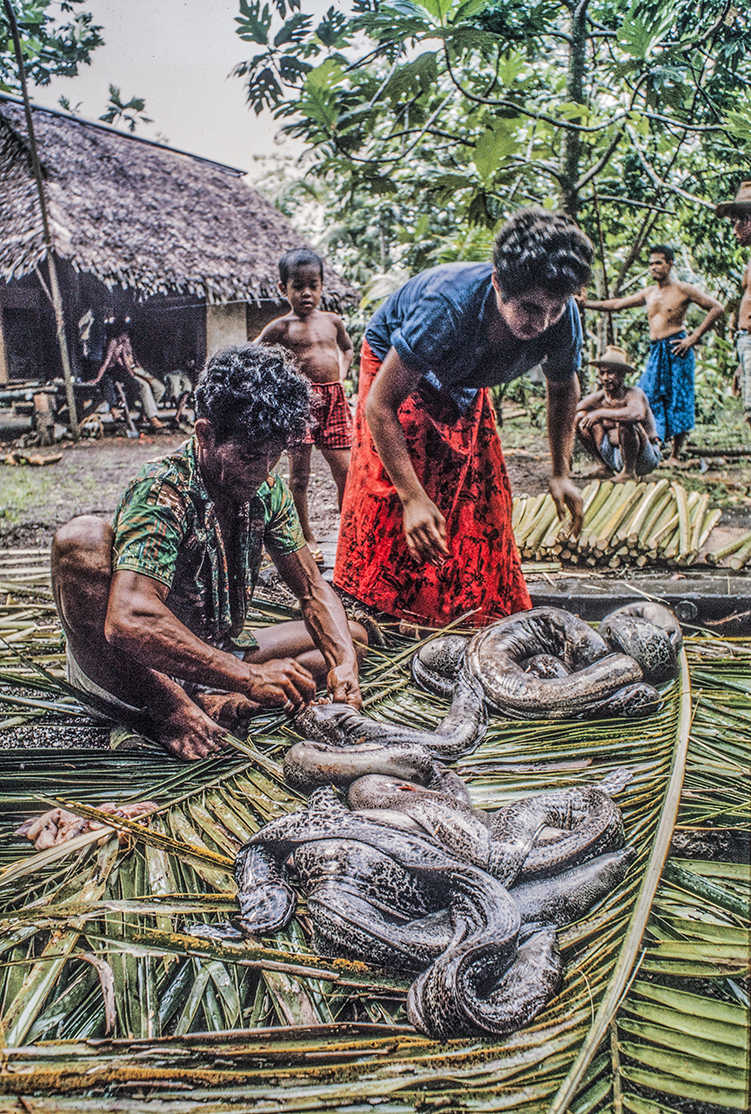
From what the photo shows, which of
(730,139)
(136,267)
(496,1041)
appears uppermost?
(730,139)

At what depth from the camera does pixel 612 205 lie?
6.02 m

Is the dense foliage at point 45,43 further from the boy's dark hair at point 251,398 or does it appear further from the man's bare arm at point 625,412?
the man's bare arm at point 625,412

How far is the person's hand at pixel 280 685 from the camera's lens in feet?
6.84

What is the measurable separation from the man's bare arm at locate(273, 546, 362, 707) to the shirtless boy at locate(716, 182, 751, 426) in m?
3.08

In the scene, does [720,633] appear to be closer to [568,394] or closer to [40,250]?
[568,394]

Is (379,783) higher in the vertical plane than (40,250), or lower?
lower

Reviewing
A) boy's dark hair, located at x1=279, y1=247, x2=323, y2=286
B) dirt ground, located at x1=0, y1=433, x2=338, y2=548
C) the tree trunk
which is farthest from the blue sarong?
boy's dark hair, located at x1=279, y1=247, x2=323, y2=286

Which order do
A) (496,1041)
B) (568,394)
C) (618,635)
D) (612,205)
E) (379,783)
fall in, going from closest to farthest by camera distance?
(496,1041), (379,783), (618,635), (568,394), (612,205)

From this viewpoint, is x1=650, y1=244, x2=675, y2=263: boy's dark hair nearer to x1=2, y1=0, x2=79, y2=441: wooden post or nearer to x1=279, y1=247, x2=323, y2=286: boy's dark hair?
x1=279, y1=247, x2=323, y2=286: boy's dark hair

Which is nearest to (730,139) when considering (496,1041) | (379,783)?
(379,783)

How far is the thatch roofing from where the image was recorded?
348 centimetres

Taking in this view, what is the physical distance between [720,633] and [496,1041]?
215 centimetres

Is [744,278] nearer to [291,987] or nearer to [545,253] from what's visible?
[545,253]

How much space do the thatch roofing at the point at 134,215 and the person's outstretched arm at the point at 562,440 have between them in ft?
5.72
